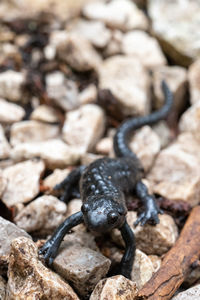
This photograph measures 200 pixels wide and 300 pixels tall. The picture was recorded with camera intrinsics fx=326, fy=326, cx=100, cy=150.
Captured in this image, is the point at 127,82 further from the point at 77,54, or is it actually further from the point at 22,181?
the point at 22,181

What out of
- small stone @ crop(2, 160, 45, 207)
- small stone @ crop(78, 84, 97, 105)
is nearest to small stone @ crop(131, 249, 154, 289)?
small stone @ crop(2, 160, 45, 207)

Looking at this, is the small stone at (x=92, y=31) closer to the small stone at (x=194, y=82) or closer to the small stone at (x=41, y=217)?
the small stone at (x=194, y=82)

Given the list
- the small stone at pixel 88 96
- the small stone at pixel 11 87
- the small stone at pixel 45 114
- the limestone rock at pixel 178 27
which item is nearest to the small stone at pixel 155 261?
the small stone at pixel 45 114

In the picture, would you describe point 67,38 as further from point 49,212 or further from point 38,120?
point 49,212

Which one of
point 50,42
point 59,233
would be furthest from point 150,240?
point 50,42

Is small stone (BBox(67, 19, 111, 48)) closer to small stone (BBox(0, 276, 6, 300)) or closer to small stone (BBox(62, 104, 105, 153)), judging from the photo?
small stone (BBox(62, 104, 105, 153))

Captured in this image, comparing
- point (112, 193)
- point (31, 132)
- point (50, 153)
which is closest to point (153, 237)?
point (112, 193)
